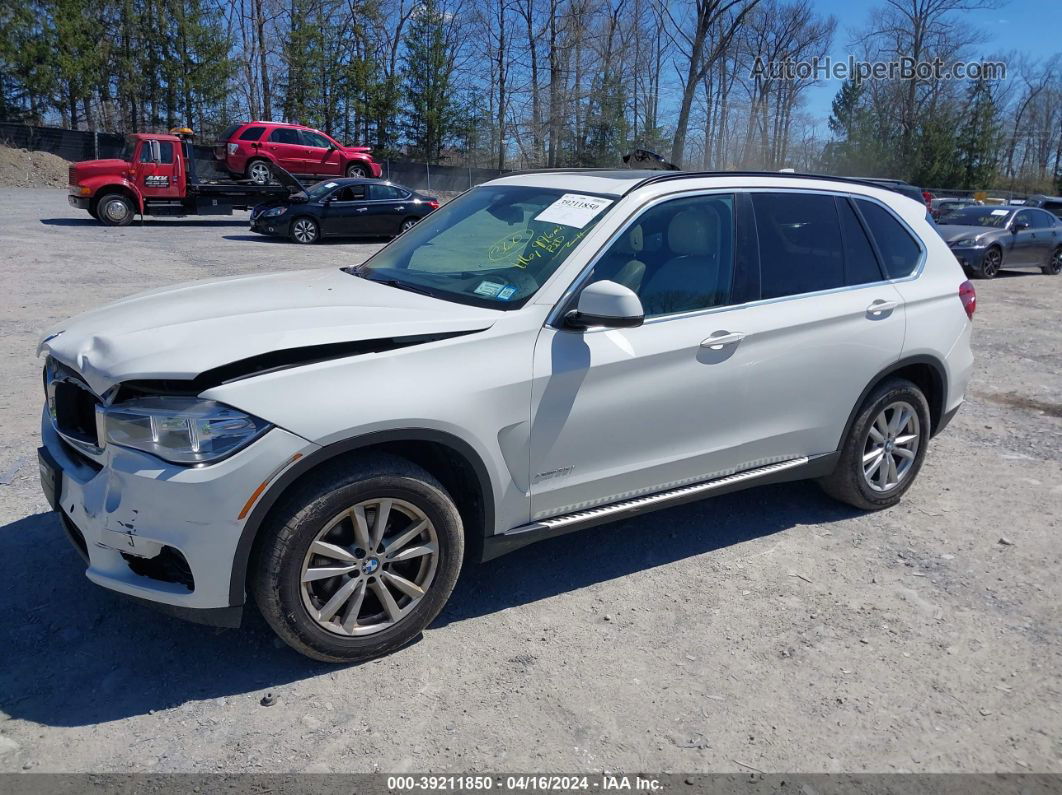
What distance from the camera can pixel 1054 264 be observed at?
1933cm

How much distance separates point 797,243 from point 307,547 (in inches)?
115

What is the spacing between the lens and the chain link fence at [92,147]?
33.4m

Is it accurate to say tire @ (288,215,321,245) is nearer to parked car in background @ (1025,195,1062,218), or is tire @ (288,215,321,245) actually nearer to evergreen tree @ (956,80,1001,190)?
parked car in background @ (1025,195,1062,218)

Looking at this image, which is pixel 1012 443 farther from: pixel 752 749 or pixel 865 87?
pixel 865 87

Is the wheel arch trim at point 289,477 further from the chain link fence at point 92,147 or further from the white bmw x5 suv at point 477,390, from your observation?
the chain link fence at point 92,147

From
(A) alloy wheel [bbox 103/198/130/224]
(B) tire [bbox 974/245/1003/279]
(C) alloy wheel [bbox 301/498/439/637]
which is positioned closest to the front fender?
(A) alloy wheel [bbox 103/198/130/224]

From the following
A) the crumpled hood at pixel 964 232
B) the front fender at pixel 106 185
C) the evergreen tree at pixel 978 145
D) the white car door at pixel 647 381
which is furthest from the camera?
the evergreen tree at pixel 978 145

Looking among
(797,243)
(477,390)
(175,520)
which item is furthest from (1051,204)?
(175,520)

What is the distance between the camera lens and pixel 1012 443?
642cm

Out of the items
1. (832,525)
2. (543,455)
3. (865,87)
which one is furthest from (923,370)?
(865,87)

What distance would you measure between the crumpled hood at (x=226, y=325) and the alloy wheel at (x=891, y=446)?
8.32ft

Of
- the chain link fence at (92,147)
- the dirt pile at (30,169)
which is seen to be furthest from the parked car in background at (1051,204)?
the dirt pile at (30,169)

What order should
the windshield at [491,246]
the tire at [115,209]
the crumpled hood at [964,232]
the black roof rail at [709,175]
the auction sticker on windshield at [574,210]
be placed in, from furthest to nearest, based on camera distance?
1. the tire at [115,209]
2. the crumpled hood at [964,232]
3. the black roof rail at [709,175]
4. the auction sticker on windshield at [574,210]
5. the windshield at [491,246]

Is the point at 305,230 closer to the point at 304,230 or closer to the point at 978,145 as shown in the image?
the point at 304,230
